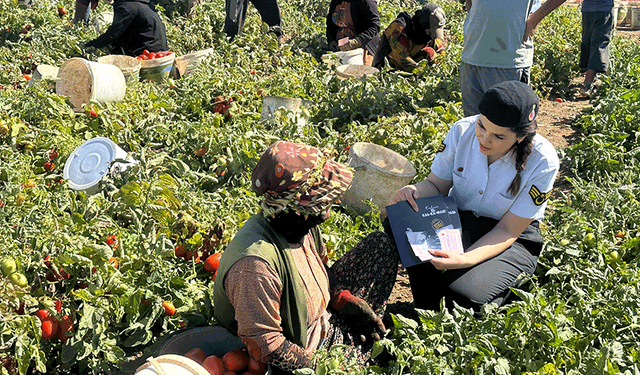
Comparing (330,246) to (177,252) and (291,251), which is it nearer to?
(177,252)

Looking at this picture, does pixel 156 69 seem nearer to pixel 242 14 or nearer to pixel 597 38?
pixel 242 14

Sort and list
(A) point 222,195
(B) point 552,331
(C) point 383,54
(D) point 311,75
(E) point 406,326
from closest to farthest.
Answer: (B) point 552,331 < (E) point 406,326 < (A) point 222,195 < (D) point 311,75 < (C) point 383,54

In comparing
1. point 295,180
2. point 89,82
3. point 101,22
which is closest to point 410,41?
point 89,82

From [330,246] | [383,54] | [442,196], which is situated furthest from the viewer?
[383,54]

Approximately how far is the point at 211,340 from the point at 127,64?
3561 mm

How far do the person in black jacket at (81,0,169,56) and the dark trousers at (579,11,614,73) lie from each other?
4000 mm

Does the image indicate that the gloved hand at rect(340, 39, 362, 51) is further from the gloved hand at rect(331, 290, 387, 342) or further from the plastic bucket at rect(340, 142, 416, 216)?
the gloved hand at rect(331, 290, 387, 342)

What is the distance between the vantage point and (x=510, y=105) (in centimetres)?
239

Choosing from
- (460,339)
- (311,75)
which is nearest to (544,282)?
(460,339)

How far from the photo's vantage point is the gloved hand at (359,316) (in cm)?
234

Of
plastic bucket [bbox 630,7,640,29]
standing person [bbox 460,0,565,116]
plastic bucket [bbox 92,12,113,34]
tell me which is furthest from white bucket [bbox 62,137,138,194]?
plastic bucket [bbox 630,7,640,29]

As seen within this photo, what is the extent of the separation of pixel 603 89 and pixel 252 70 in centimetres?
318

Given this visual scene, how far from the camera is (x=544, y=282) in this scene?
2797mm

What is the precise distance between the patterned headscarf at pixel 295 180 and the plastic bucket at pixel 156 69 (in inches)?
138
